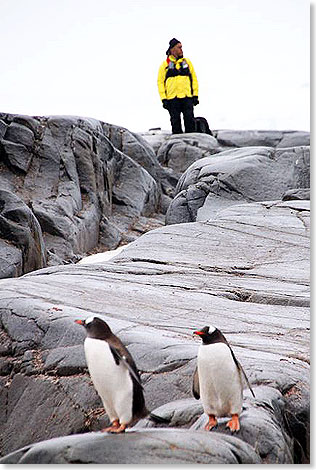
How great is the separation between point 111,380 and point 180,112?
870 centimetres

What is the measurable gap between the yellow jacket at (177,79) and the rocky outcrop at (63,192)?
125cm

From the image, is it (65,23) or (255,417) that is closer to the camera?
(255,417)

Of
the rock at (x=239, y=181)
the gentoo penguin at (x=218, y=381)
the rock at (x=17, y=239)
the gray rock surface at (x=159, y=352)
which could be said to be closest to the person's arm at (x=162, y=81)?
the rock at (x=239, y=181)

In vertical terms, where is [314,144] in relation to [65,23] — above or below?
below

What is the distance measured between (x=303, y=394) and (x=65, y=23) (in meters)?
2.27

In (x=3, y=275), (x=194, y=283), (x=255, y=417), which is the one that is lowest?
(x=3, y=275)

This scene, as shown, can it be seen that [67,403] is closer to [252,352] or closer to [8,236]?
[252,352]

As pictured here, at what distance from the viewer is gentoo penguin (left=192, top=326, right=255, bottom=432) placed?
2062 mm

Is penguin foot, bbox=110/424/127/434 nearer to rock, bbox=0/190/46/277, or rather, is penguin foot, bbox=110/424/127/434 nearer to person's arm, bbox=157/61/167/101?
rock, bbox=0/190/46/277

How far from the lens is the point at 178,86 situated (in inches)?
376

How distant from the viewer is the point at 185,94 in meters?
9.60

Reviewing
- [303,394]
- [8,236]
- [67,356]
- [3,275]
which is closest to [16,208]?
[8,236]

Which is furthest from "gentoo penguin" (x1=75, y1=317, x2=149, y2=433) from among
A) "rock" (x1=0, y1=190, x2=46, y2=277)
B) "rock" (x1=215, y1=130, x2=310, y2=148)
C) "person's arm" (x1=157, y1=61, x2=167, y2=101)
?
"rock" (x1=215, y1=130, x2=310, y2=148)

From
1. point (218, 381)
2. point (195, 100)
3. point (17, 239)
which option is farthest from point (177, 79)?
point (218, 381)
